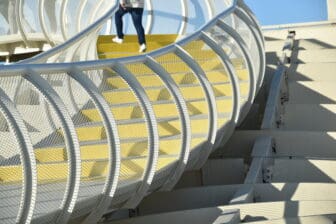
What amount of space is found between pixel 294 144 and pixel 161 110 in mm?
5190

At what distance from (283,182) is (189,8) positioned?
20.7ft

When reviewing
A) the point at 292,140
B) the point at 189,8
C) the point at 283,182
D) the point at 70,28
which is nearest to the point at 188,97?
the point at 283,182

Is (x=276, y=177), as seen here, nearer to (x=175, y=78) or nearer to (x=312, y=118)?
(x=175, y=78)

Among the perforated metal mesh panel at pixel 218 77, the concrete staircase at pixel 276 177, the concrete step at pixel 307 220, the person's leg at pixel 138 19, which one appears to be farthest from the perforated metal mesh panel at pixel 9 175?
the person's leg at pixel 138 19

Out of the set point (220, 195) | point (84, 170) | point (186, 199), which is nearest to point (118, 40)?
point (186, 199)

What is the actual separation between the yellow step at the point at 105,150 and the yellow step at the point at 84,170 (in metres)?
0.09

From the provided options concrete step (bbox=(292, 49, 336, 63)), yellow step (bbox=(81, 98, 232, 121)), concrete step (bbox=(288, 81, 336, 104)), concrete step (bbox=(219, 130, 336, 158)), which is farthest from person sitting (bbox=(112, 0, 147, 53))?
concrete step (bbox=(292, 49, 336, 63))

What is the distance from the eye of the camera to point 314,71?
25047 mm

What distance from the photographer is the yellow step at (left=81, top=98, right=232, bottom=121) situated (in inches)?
559

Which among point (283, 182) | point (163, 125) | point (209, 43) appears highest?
point (209, 43)

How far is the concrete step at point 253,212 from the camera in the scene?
15797mm

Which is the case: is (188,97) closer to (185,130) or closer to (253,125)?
(185,130)

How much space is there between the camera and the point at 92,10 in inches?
987

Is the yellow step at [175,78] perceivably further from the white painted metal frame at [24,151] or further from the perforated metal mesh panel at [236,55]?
the white painted metal frame at [24,151]
